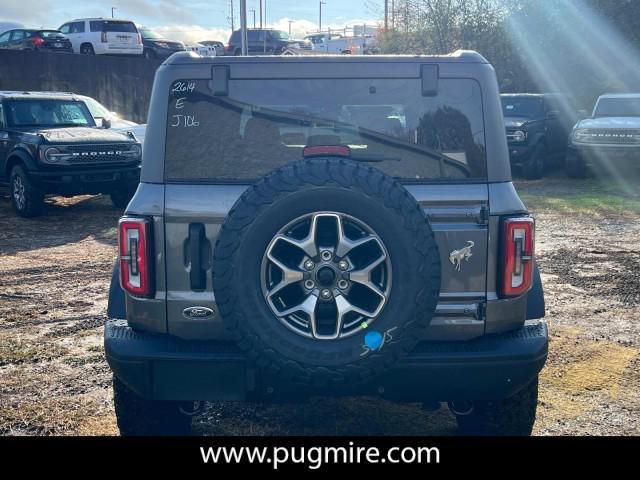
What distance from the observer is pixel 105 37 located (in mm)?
28297

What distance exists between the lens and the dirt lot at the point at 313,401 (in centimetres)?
420

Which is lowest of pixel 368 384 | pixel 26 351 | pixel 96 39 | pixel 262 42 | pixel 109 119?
pixel 26 351

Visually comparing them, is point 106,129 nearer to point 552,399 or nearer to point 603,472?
point 552,399

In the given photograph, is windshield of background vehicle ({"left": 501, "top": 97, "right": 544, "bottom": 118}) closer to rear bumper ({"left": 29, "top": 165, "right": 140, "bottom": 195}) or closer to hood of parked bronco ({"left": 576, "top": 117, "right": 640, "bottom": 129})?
hood of parked bronco ({"left": 576, "top": 117, "right": 640, "bottom": 129})

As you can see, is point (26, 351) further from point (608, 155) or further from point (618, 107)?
point (618, 107)

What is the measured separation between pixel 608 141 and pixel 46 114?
434 inches

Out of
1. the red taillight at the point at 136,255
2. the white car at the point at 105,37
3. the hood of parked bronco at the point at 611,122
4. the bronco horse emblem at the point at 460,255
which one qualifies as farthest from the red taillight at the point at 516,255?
the white car at the point at 105,37

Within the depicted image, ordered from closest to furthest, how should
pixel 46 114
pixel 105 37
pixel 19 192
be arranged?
1. pixel 19 192
2. pixel 46 114
3. pixel 105 37

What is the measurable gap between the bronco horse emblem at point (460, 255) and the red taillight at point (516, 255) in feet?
0.51

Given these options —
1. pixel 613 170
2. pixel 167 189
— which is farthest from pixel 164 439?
pixel 613 170

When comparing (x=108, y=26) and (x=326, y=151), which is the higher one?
(x=108, y=26)

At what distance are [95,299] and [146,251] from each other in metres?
3.87

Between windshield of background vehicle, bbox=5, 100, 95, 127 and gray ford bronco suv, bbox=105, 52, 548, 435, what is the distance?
9.34 meters

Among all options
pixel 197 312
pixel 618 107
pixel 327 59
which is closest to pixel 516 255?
pixel 327 59
